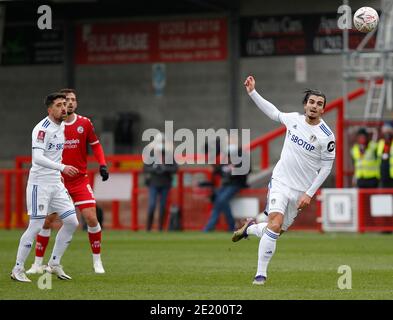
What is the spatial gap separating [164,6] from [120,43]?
2.05 meters

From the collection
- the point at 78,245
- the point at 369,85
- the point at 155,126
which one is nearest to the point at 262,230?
the point at 78,245

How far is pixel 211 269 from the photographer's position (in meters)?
16.1

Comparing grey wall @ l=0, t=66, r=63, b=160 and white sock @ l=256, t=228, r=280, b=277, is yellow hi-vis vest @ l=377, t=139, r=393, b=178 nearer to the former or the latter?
white sock @ l=256, t=228, r=280, b=277

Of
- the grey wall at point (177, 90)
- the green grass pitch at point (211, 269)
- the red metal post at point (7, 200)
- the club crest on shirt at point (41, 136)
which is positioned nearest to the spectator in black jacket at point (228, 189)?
the green grass pitch at point (211, 269)

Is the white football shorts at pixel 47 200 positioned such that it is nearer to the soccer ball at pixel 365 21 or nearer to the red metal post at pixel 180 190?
the soccer ball at pixel 365 21

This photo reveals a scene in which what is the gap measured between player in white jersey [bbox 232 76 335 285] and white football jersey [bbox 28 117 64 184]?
7.97ft

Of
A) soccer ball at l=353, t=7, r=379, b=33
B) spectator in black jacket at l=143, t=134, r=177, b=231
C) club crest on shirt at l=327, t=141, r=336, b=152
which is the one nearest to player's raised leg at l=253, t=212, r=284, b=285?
club crest on shirt at l=327, t=141, r=336, b=152

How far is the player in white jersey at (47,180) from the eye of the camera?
1413 cm

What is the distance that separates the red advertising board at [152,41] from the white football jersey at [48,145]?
72.2ft

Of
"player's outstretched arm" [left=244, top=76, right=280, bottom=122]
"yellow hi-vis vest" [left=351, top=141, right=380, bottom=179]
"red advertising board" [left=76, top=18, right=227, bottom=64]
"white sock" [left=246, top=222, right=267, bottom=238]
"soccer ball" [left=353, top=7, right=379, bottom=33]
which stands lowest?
"white sock" [left=246, top=222, right=267, bottom=238]

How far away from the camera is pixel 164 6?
120 ft

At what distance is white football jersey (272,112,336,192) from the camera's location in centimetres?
1382

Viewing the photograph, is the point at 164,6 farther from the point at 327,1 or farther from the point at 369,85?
the point at 369,85

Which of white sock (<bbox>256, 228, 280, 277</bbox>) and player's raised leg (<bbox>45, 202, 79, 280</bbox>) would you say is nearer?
Answer: white sock (<bbox>256, 228, 280, 277</bbox>)
